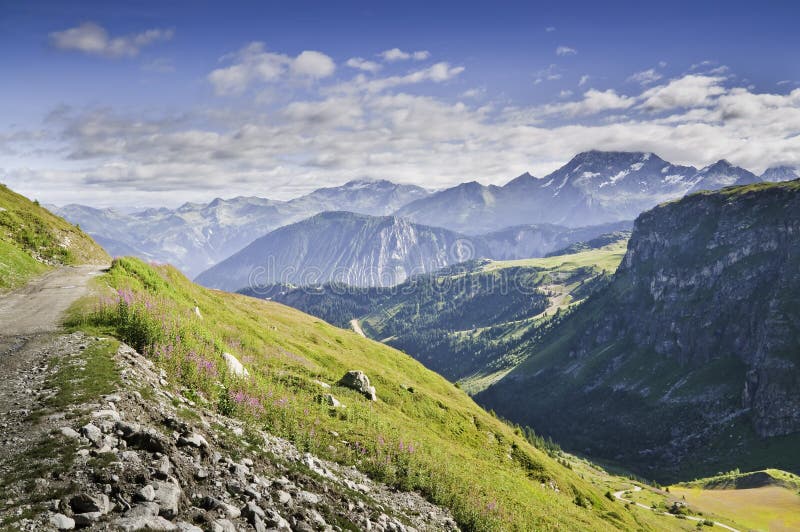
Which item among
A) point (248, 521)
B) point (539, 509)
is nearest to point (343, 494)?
point (248, 521)

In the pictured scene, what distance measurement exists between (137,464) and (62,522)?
93.6 inches

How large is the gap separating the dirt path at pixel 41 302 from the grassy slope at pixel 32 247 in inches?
76.5

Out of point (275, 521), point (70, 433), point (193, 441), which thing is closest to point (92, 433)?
point (70, 433)

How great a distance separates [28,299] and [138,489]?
26.3m

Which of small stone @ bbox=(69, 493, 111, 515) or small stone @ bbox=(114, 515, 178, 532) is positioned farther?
small stone @ bbox=(69, 493, 111, 515)

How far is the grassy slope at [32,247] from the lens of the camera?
3697 centimetres

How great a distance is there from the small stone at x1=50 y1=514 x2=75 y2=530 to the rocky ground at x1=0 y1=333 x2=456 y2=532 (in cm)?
2

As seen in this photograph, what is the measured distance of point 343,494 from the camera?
16.5 metres

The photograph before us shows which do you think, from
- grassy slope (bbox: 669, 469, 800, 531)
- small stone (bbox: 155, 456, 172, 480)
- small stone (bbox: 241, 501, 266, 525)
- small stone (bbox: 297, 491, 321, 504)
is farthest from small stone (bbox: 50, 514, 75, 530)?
A: grassy slope (bbox: 669, 469, 800, 531)

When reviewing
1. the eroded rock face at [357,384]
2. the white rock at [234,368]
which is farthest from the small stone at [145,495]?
the eroded rock face at [357,384]

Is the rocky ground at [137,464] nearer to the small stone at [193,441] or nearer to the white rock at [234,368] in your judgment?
the small stone at [193,441]

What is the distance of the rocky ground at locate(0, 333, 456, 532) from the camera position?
32.0 feet

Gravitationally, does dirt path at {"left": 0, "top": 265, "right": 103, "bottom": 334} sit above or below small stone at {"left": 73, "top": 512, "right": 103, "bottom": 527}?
above

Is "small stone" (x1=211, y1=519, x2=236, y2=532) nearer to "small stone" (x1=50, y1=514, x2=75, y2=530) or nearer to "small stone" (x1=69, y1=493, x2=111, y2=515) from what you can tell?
"small stone" (x1=69, y1=493, x2=111, y2=515)
